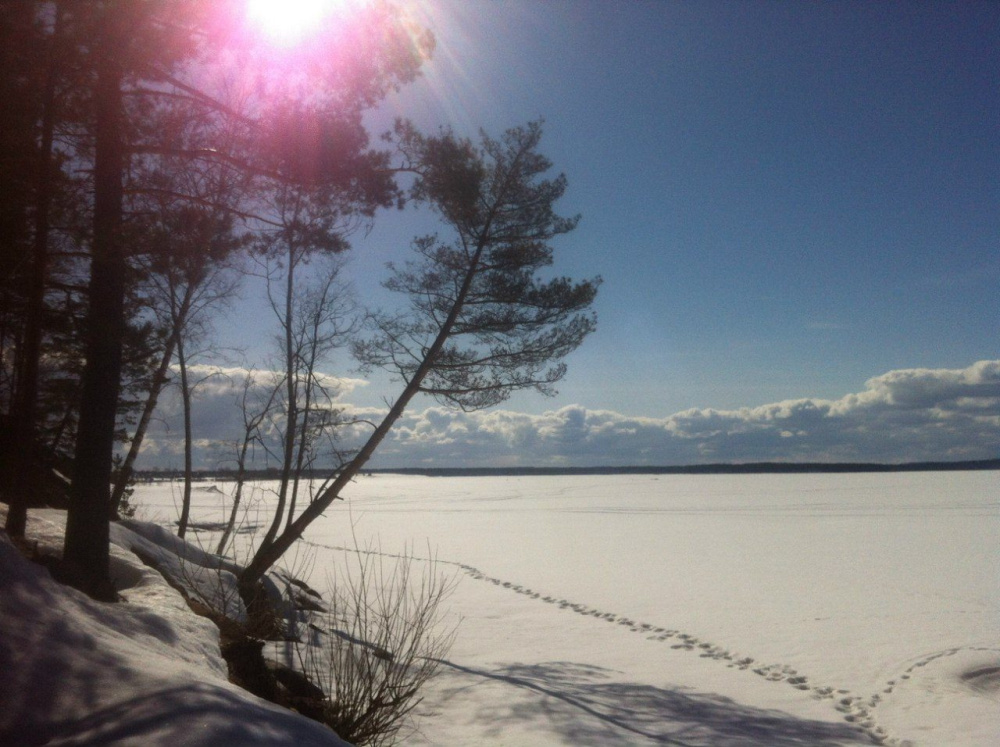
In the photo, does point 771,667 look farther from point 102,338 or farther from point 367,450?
point 102,338

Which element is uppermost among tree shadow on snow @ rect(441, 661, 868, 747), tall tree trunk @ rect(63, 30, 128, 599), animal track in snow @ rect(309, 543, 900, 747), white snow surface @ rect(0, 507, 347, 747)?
tall tree trunk @ rect(63, 30, 128, 599)

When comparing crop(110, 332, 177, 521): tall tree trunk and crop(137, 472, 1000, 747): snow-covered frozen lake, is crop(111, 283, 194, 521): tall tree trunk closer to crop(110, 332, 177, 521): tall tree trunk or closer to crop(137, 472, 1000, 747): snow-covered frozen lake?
crop(110, 332, 177, 521): tall tree trunk

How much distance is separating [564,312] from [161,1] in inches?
237

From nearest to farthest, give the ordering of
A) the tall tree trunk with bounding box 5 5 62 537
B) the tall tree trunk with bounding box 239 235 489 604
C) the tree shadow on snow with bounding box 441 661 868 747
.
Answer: the tall tree trunk with bounding box 5 5 62 537 → the tree shadow on snow with bounding box 441 661 868 747 → the tall tree trunk with bounding box 239 235 489 604

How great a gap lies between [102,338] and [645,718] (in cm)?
600

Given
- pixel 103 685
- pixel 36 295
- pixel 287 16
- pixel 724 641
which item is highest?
pixel 287 16

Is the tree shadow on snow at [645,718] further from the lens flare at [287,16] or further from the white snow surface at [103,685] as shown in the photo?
the lens flare at [287,16]

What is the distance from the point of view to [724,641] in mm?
10578

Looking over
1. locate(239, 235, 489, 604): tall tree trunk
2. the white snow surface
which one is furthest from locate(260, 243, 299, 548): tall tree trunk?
the white snow surface

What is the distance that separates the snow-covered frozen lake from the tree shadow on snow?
28 millimetres

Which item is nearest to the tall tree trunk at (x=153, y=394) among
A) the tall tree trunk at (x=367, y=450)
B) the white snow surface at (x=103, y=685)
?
the tall tree trunk at (x=367, y=450)

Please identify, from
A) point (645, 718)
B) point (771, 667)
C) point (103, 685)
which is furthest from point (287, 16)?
point (771, 667)

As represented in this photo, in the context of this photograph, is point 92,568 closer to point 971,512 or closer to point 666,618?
point 666,618

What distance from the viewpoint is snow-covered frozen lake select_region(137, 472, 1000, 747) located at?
6969 mm
